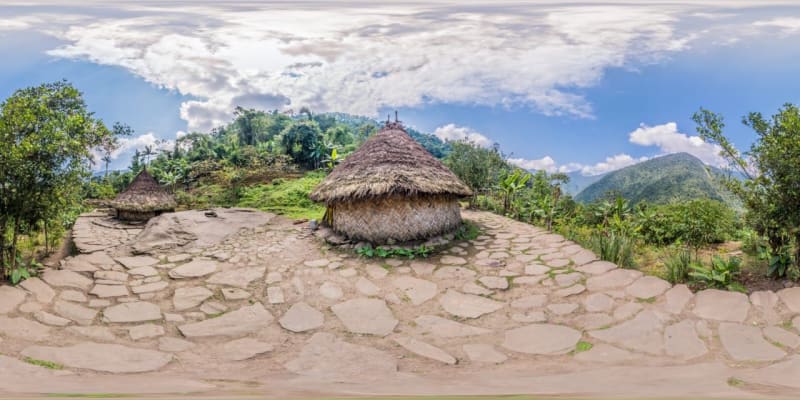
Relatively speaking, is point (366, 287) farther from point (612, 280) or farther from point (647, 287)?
point (647, 287)

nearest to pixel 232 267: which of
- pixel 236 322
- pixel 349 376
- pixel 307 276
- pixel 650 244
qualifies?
pixel 307 276

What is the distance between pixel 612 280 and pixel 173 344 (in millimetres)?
4188

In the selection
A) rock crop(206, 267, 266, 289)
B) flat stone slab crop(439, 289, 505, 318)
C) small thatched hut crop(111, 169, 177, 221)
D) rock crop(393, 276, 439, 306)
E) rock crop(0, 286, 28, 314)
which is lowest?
small thatched hut crop(111, 169, 177, 221)

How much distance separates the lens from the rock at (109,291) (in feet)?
14.0

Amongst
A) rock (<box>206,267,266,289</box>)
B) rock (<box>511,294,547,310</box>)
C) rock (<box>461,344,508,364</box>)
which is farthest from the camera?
rock (<box>206,267,266,289</box>)

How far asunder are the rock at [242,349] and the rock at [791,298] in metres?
4.19

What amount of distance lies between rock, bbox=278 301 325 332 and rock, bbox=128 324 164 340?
100 cm

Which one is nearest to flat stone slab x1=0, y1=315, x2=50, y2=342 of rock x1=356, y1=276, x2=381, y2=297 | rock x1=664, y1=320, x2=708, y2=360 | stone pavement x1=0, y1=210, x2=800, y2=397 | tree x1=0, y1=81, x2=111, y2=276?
stone pavement x1=0, y1=210, x2=800, y2=397

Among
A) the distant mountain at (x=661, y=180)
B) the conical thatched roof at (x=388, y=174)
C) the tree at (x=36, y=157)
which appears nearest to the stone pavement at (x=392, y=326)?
the tree at (x=36, y=157)

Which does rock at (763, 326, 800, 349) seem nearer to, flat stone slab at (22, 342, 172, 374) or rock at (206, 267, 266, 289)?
flat stone slab at (22, 342, 172, 374)

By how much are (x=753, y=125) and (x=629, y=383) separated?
3.50 meters

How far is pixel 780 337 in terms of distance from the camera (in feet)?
9.69

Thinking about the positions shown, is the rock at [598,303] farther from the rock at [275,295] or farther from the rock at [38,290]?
the rock at [38,290]

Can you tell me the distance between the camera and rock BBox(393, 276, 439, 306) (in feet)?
14.0
